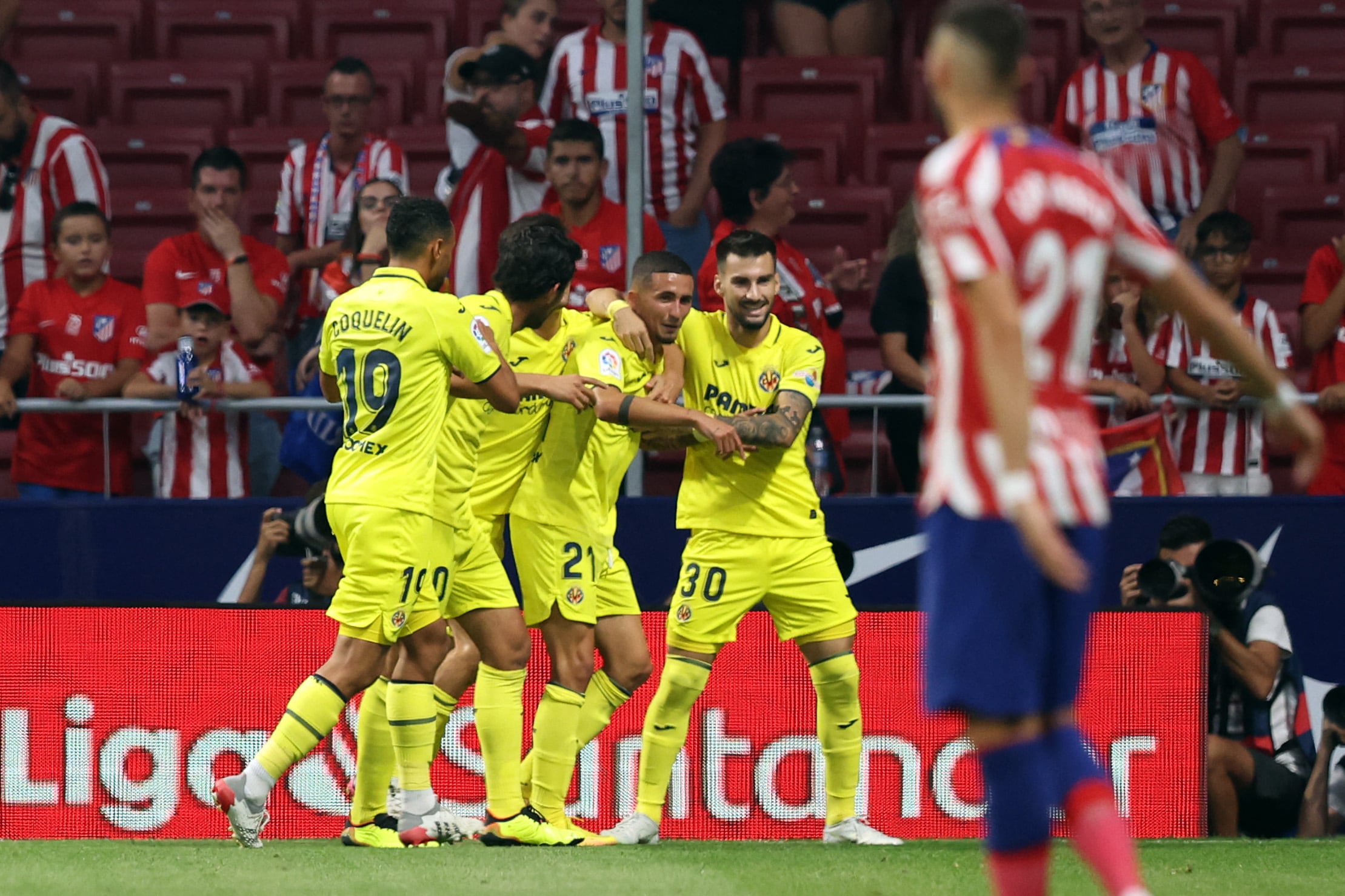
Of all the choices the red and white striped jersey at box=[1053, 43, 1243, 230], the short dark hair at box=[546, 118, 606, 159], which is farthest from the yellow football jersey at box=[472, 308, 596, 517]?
the red and white striped jersey at box=[1053, 43, 1243, 230]

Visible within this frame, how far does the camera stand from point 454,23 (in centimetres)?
1127

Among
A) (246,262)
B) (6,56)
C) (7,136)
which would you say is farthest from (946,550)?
(6,56)

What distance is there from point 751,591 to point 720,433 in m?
0.58

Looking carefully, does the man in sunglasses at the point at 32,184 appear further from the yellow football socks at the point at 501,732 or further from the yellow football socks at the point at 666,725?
the yellow football socks at the point at 666,725

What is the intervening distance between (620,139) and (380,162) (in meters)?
1.16

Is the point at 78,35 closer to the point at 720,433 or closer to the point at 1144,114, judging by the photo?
the point at 1144,114

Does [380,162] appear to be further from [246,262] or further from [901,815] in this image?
[901,815]

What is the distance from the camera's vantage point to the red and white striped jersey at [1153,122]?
8.59 m

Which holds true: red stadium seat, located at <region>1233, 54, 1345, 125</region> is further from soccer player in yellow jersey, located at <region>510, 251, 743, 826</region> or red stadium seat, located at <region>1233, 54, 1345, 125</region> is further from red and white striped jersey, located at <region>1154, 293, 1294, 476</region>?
soccer player in yellow jersey, located at <region>510, 251, 743, 826</region>

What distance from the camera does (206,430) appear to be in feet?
25.0

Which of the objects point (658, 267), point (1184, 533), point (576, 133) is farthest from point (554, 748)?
point (576, 133)

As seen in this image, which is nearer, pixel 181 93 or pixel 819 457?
pixel 819 457

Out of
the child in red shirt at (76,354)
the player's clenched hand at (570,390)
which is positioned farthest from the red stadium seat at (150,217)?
the player's clenched hand at (570,390)

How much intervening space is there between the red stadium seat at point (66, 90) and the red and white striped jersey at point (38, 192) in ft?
7.71
